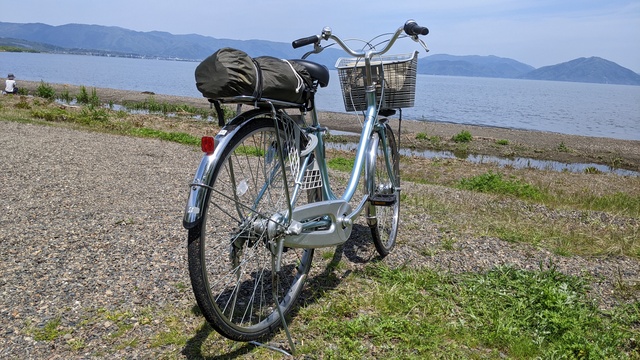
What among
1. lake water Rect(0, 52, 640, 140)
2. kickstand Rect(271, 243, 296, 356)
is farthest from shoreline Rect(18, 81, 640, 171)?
kickstand Rect(271, 243, 296, 356)

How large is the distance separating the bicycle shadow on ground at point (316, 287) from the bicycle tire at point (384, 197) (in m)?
0.20

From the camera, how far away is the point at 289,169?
362cm

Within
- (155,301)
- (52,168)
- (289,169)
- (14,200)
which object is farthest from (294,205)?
(52,168)

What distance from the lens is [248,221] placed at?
329 cm

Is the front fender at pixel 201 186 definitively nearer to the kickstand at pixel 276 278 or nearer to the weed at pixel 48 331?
the kickstand at pixel 276 278

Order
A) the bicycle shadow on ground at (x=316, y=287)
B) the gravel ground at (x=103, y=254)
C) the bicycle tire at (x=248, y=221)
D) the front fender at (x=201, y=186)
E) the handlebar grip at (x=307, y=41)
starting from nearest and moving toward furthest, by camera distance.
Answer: the front fender at (x=201, y=186) → the bicycle tire at (x=248, y=221) → the bicycle shadow on ground at (x=316, y=287) → the gravel ground at (x=103, y=254) → the handlebar grip at (x=307, y=41)

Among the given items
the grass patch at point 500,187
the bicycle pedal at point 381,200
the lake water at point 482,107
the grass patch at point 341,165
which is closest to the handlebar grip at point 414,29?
the bicycle pedal at point 381,200

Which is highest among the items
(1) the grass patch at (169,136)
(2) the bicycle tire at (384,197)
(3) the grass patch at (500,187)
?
(2) the bicycle tire at (384,197)

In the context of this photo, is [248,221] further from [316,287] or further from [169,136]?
[169,136]

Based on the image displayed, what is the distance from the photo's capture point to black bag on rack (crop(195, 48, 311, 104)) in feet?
9.38

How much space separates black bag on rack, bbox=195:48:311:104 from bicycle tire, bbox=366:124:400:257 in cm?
172

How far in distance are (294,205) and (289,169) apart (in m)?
0.26

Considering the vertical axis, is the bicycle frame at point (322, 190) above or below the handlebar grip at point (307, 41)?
below

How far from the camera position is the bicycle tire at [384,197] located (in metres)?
4.78
